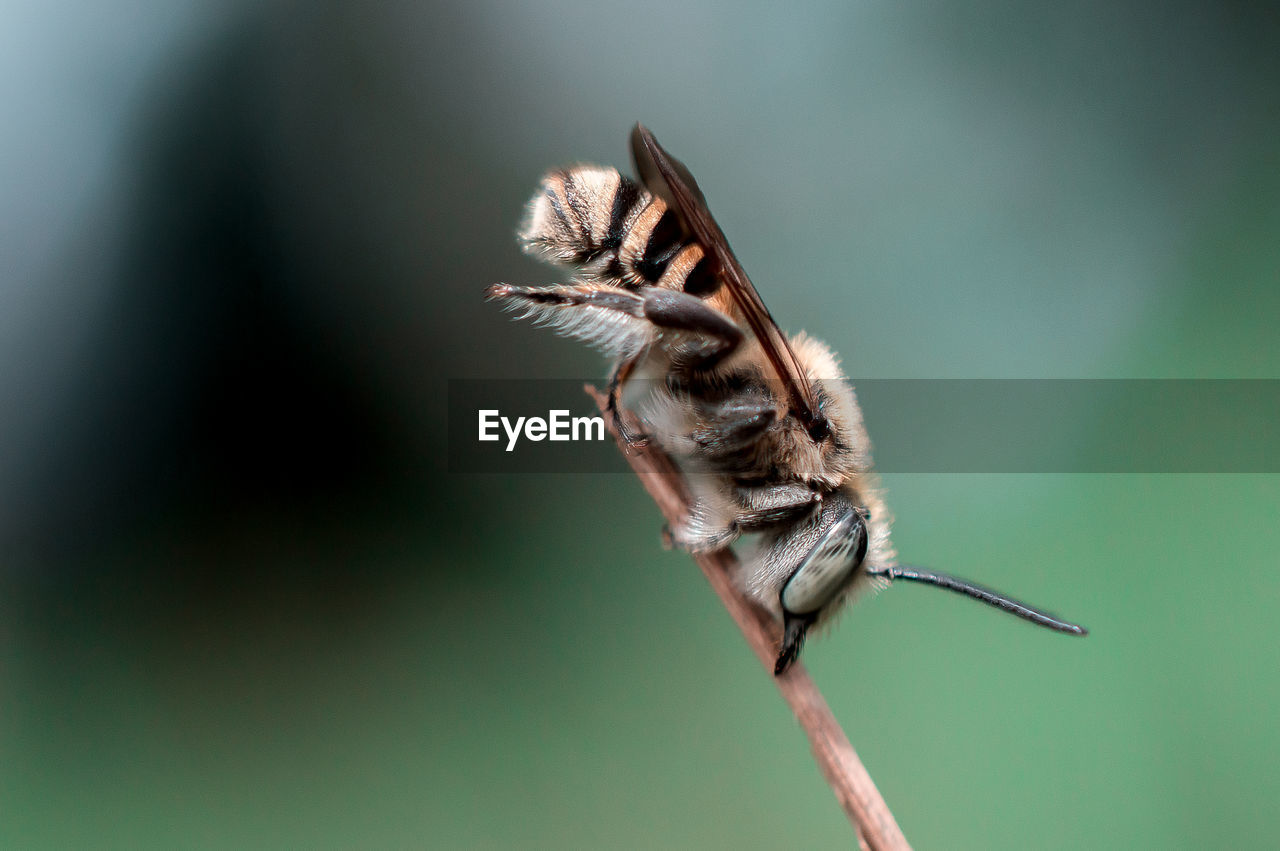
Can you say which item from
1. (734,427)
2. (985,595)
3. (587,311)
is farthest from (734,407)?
(985,595)

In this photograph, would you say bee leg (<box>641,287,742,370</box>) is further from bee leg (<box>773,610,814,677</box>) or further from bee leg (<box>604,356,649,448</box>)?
bee leg (<box>773,610,814,677</box>)

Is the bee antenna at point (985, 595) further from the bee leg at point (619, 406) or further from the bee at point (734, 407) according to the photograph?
the bee leg at point (619, 406)

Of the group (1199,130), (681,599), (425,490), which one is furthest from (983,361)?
(425,490)

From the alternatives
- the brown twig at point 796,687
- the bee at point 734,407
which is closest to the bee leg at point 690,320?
the bee at point 734,407

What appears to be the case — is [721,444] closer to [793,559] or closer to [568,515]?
[793,559]

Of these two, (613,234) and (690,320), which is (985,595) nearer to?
(690,320)

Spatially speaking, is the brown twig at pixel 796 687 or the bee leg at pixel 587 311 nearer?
the brown twig at pixel 796 687

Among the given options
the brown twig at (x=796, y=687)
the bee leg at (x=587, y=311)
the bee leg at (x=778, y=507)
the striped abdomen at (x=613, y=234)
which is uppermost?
the striped abdomen at (x=613, y=234)

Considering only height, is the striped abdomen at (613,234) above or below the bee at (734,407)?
above
